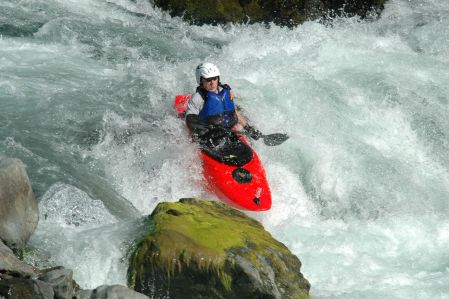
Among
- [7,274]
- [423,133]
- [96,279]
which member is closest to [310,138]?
[423,133]

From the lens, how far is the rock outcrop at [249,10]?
12.5 m

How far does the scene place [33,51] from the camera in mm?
9539

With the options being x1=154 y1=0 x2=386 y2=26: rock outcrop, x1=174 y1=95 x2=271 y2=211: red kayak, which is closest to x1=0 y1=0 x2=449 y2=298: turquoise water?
x1=174 y1=95 x2=271 y2=211: red kayak

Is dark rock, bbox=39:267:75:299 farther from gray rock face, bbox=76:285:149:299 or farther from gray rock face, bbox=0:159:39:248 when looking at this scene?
gray rock face, bbox=0:159:39:248

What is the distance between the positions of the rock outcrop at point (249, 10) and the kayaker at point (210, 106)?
5.13m

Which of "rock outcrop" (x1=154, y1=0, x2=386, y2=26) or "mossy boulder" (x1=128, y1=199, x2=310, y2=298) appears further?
"rock outcrop" (x1=154, y1=0, x2=386, y2=26)

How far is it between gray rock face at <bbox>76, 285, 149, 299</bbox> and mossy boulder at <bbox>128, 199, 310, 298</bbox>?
1.55ft

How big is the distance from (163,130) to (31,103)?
173 cm

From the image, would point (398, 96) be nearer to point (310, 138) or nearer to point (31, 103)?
point (310, 138)

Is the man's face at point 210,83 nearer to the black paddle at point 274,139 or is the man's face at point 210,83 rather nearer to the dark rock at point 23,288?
the black paddle at point 274,139

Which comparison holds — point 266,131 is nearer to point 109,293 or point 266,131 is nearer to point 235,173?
point 235,173

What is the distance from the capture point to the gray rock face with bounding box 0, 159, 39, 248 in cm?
448

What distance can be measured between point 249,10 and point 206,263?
8947mm

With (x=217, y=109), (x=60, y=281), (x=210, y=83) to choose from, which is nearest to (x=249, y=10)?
(x=210, y=83)
